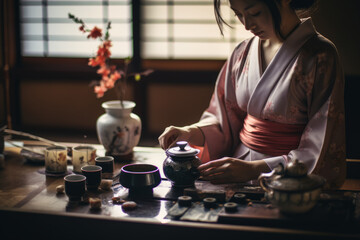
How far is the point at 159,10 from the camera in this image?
599 cm

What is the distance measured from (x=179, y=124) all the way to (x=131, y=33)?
1.20m

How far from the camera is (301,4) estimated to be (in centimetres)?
251

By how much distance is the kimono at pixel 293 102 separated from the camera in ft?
7.66

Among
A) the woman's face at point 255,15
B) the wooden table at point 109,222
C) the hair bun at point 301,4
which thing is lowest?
the wooden table at point 109,222

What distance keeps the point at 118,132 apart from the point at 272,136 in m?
0.95

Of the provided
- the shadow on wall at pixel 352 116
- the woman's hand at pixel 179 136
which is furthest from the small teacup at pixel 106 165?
the shadow on wall at pixel 352 116

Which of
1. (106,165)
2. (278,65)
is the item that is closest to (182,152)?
(106,165)

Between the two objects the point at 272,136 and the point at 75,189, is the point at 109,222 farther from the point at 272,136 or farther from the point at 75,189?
the point at 272,136

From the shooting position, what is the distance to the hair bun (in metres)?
2.50

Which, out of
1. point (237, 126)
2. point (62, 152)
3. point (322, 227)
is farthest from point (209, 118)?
point (322, 227)

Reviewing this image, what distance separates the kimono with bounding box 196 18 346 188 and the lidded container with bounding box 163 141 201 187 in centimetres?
35

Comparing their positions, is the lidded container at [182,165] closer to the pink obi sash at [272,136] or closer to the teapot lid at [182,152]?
the teapot lid at [182,152]

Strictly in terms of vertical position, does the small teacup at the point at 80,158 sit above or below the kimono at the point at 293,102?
below

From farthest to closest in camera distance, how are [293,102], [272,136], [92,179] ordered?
1. [272,136]
2. [293,102]
3. [92,179]
